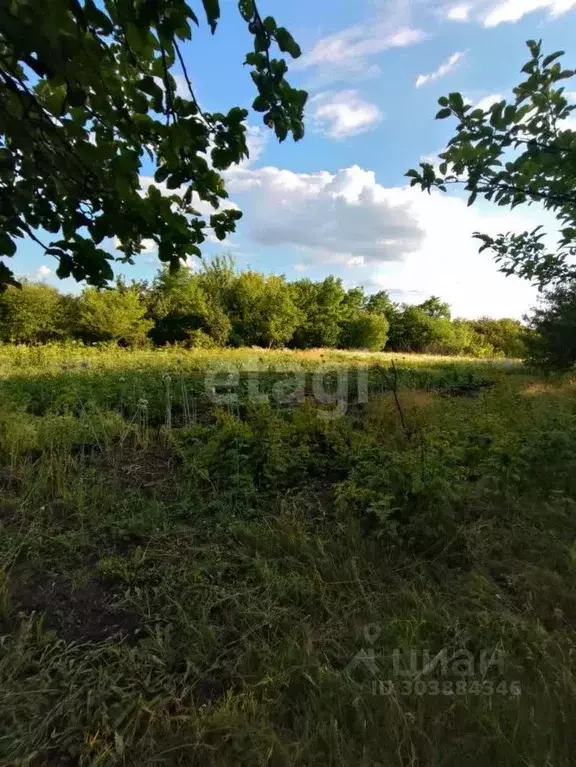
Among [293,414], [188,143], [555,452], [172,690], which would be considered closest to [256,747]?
[172,690]

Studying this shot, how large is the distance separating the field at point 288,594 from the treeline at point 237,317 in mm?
13615

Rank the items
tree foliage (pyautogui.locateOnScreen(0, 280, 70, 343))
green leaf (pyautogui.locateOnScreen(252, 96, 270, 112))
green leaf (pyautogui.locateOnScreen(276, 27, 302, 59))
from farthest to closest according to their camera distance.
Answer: tree foliage (pyautogui.locateOnScreen(0, 280, 70, 343)), green leaf (pyautogui.locateOnScreen(252, 96, 270, 112)), green leaf (pyautogui.locateOnScreen(276, 27, 302, 59))

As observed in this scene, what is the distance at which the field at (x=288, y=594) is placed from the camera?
51.1 inches

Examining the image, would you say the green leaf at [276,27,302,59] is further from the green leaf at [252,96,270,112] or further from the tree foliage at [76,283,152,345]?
the tree foliage at [76,283,152,345]

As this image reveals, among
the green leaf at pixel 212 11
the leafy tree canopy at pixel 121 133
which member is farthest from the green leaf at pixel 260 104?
the green leaf at pixel 212 11

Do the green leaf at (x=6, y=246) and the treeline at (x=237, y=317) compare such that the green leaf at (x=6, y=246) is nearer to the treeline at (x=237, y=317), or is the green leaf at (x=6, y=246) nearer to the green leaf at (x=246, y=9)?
the green leaf at (x=246, y=9)

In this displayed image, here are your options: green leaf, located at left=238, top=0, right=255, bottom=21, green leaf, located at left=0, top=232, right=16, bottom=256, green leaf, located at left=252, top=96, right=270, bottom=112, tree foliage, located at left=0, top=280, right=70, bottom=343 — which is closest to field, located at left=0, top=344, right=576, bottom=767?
green leaf, located at left=0, top=232, right=16, bottom=256

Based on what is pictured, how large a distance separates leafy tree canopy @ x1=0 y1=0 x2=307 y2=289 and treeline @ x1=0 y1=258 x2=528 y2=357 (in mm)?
14823

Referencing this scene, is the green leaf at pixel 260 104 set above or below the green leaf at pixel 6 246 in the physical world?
above

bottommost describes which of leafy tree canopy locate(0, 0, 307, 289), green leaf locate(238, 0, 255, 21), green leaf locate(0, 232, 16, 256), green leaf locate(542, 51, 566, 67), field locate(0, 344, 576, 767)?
field locate(0, 344, 576, 767)

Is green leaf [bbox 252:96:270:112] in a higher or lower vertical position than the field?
higher

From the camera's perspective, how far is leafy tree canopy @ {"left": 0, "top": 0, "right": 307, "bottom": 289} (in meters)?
1.06

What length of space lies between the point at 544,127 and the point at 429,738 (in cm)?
241

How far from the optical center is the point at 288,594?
6.41 ft
